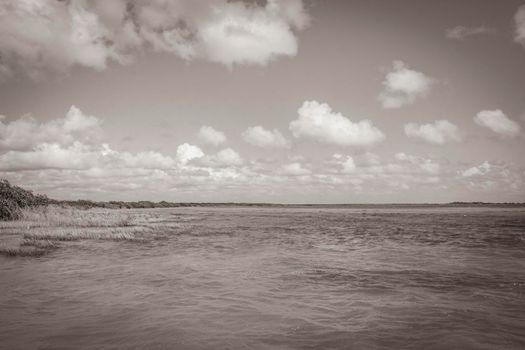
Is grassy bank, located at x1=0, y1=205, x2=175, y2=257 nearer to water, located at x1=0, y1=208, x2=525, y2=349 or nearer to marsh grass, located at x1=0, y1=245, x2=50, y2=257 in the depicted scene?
marsh grass, located at x1=0, y1=245, x2=50, y2=257

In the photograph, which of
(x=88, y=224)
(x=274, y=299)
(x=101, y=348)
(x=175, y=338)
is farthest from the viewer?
(x=88, y=224)

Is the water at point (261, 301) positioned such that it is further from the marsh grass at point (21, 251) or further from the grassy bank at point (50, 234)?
the grassy bank at point (50, 234)

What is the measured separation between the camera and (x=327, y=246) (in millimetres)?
32094

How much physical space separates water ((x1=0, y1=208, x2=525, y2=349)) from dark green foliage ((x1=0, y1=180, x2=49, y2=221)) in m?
27.5

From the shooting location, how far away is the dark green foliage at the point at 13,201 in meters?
46.9

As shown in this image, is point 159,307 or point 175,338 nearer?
point 175,338

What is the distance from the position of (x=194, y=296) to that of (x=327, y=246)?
1886 centimetres

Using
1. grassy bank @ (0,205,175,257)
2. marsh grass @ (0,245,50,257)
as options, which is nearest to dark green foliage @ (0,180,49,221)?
grassy bank @ (0,205,175,257)

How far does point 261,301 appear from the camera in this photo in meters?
14.6

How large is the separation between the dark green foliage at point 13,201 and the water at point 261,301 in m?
27.5

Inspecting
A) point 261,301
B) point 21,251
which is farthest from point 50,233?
point 261,301

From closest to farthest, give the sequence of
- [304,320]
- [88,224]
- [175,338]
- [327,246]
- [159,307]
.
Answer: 1. [175,338]
2. [304,320]
3. [159,307]
4. [327,246]
5. [88,224]

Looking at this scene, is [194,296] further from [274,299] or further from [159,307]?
[274,299]

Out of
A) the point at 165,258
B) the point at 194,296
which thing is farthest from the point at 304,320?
the point at 165,258
